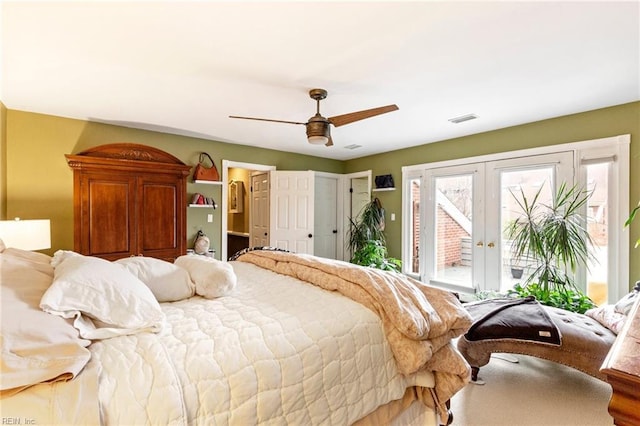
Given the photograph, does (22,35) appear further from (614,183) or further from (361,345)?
(614,183)

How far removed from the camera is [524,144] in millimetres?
3738

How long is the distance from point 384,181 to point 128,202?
380 centimetres

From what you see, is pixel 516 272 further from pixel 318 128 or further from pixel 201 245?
pixel 201 245

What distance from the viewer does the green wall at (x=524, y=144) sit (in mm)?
2994

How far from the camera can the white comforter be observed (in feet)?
2.96

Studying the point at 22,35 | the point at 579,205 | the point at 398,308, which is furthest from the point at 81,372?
the point at 579,205

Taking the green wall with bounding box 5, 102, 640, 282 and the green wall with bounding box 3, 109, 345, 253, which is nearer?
the green wall with bounding box 5, 102, 640, 282

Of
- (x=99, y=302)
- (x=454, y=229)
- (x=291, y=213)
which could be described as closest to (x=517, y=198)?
(x=454, y=229)

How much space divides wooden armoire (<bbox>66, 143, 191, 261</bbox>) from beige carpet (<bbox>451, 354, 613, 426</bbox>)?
334cm

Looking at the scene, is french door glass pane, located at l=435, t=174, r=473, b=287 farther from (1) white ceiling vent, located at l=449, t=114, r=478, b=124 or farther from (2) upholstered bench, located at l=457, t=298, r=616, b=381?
(2) upholstered bench, located at l=457, t=298, r=616, b=381

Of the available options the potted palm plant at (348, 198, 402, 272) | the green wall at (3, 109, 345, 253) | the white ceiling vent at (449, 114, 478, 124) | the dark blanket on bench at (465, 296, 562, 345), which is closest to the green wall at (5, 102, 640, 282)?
the green wall at (3, 109, 345, 253)

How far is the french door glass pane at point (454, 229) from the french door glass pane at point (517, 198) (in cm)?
44

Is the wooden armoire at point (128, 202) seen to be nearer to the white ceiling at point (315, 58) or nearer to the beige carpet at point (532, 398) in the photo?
the white ceiling at point (315, 58)

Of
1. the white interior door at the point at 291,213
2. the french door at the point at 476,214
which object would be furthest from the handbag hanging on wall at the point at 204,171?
the french door at the point at 476,214
